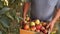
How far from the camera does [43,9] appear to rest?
1604 mm

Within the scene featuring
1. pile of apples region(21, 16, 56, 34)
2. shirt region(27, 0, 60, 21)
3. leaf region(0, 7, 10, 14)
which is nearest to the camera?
leaf region(0, 7, 10, 14)

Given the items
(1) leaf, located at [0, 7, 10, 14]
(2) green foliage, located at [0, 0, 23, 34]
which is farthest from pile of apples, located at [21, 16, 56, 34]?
(1) leaf, located at [0, 7, 10, 14]

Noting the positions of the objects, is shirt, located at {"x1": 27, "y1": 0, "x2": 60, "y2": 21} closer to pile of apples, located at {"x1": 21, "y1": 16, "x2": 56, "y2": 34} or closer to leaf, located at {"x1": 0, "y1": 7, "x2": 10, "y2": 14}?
pile of apples, located at {"x1": 21, "y1": 16, "x2": 56, "y2": 34}

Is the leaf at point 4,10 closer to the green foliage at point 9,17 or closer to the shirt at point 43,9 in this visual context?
the green foliage at point 9,17

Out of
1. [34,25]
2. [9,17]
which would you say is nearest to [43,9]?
[34,25]

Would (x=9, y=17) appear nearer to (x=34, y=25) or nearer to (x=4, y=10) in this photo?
(x=4, y=10)

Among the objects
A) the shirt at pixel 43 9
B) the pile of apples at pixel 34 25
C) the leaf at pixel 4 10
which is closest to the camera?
the leaf at pixel 4 10

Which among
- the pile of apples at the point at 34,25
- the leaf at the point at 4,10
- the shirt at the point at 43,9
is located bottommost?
the pile of apples at the point at 34,25

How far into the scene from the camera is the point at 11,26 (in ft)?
4.03

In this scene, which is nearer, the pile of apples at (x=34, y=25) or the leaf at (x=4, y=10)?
the leaf at (x=4, y=10)

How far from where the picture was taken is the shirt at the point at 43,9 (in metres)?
1.58

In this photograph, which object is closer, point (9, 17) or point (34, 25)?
point (9, 17)

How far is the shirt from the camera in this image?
1.58 m

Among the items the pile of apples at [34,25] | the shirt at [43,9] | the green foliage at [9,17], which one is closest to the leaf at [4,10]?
the green foliage at [9,17]
